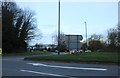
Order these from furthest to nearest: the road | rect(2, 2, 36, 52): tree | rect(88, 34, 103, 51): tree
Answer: rect(88, 34, 103, 51): tree → rect(2, 2, 36, 52): tree → the road

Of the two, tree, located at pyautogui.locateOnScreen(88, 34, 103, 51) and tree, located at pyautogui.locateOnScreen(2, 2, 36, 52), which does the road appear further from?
tree, located at pyautogui.locateOnScreen(88, 34, 103, 51)

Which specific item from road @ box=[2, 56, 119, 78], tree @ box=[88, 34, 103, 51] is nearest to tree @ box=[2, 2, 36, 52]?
tree @ box=[88, 34, 103, 51]

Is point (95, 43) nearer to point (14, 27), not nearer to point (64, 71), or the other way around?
point (14, 27)

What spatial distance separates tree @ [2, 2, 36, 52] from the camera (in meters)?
68.5

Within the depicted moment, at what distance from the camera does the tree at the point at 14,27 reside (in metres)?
68.5

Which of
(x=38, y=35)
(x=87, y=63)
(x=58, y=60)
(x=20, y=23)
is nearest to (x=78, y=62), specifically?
(x=87, y=63)

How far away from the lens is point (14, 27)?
72625 millimetres

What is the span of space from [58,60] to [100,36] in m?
101

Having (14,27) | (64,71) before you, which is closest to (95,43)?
(14,27)

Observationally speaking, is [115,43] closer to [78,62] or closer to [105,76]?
[78,62]

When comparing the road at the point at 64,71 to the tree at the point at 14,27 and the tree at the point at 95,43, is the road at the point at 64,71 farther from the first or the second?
the tree at the point at 95,43

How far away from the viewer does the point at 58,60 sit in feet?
94.4

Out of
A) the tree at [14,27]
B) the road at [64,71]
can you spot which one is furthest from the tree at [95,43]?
the road at [64,71]

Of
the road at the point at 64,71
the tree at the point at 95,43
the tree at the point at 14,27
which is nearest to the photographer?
the road at the point at 64,71
